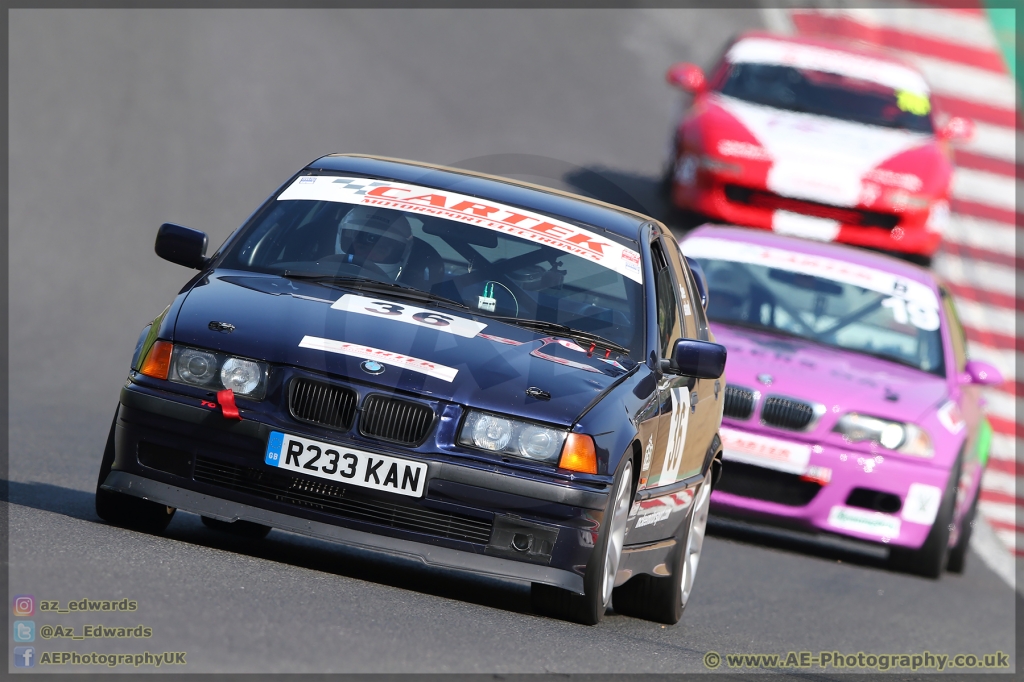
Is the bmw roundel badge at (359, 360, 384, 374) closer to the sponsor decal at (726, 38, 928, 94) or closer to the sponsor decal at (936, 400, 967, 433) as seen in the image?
the sponsor decal at (936, 400, 967, 433)

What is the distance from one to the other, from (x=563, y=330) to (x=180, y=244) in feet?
5.45

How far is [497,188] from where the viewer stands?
8.04 metres

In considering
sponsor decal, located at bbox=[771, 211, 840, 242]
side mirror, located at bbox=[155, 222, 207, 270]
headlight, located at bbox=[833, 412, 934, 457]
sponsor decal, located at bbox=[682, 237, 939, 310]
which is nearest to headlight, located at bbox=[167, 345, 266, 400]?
side mirror, located at bbox=[155, 222, 207, 270]

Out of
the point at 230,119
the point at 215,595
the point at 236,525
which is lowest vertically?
the point at 230,119

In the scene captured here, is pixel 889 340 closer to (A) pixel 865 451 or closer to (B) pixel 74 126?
(A) pixel 865 451

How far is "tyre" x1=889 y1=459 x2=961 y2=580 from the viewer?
35.7ft

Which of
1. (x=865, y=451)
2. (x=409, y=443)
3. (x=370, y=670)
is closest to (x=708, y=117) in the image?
(x=865, y=451)

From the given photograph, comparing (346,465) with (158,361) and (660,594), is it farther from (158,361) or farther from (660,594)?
(660,594)

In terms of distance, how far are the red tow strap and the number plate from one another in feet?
0.52

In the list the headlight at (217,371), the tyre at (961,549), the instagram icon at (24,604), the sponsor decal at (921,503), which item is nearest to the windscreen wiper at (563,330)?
the headlight at (217,371)

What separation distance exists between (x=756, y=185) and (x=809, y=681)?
9276 mm

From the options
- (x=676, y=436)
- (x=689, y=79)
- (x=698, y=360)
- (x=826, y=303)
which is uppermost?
(x=698, y=360)

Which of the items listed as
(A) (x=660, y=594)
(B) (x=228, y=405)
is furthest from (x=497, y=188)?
(B) (x=228, y=405)

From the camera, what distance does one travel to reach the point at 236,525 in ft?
25.9
